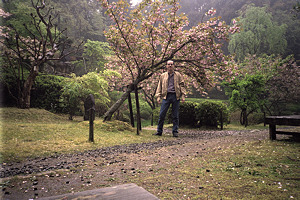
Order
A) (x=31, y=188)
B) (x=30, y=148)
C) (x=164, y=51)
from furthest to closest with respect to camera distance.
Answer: (x=164, y=51) < (x=30, y=148) < (x=31, y=188)

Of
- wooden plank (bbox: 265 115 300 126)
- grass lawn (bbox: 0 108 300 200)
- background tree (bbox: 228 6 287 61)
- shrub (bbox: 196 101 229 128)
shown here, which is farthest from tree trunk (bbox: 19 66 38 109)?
background tree (bbox: 228 6 287 61)

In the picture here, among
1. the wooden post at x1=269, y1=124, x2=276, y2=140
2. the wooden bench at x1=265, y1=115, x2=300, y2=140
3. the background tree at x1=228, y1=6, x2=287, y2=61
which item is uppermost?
the background tree at x1=228, y1=6, x2=287, y2=61

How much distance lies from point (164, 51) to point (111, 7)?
9.17 ft

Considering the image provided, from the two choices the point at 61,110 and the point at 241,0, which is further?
the point at 241,0

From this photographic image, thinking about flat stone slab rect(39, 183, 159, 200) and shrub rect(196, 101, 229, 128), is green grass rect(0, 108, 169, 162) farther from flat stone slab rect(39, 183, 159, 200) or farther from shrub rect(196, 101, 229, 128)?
shrub rect(196, 101, 229, 128)

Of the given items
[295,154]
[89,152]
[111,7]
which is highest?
[111,7]

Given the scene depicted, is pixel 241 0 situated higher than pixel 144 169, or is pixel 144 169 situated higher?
pixel 241 0

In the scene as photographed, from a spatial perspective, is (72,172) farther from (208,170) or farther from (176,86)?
(176,86)

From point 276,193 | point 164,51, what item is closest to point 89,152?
point 276,193

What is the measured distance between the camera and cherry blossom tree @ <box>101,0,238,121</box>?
7.18m

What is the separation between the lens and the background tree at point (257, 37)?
25747mm

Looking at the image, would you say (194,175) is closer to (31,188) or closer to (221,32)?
(31,188)

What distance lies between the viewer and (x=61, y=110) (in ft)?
33.7

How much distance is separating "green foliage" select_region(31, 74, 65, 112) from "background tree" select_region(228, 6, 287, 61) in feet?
79.9
